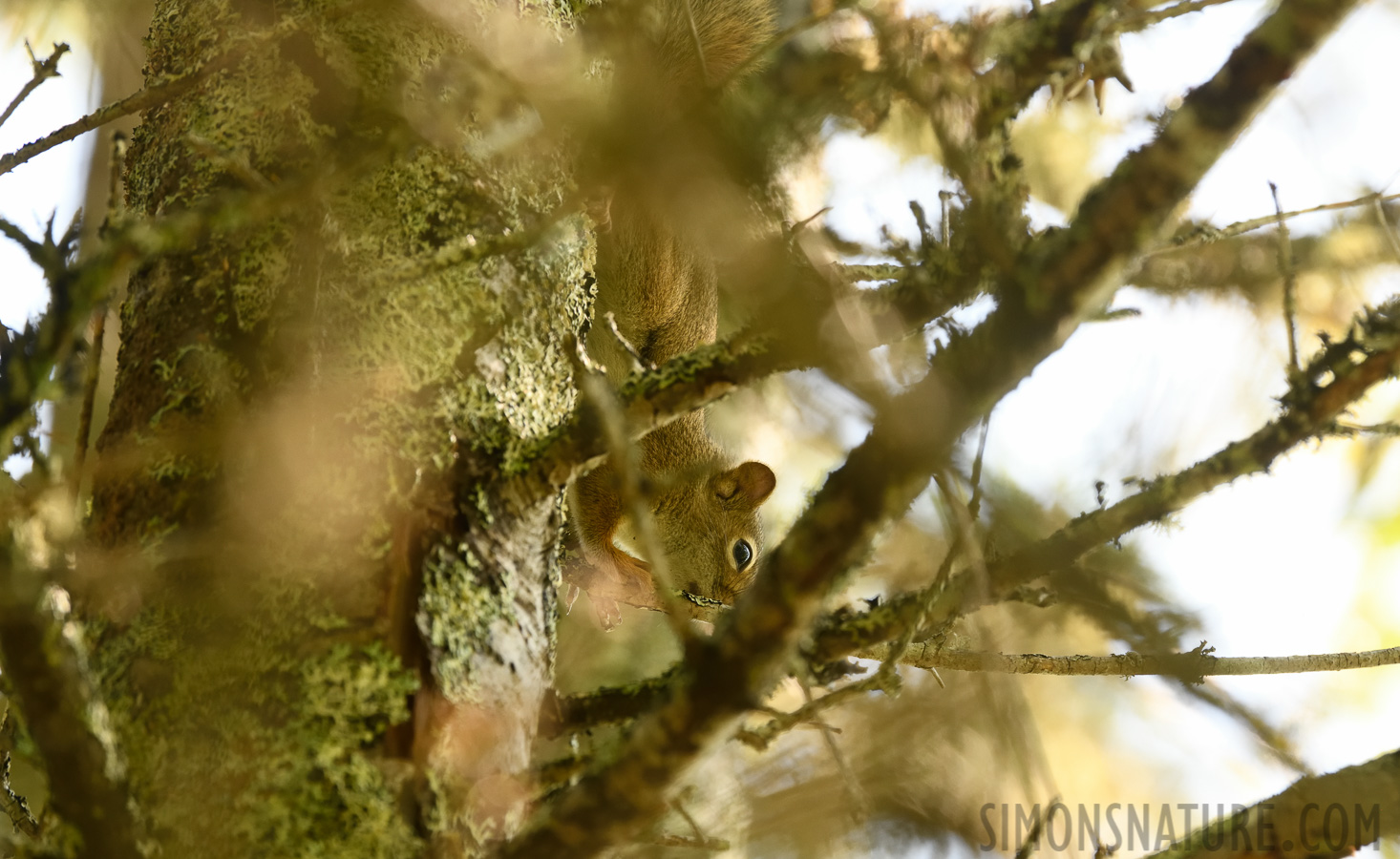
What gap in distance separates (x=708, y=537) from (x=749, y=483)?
0.39 metres

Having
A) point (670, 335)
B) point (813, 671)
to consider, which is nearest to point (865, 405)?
point (813, 671)

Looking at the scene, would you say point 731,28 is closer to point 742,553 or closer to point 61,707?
point 742,553

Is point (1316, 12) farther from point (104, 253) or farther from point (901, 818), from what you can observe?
Answer: point (901, 818)

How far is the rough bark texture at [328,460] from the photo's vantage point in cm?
85

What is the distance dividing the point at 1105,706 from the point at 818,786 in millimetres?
755

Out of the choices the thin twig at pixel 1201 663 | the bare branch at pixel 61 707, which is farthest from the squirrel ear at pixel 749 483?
the bare branch at pixel 61 707

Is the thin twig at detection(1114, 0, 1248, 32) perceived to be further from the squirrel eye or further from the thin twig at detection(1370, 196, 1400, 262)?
the squirrel eye

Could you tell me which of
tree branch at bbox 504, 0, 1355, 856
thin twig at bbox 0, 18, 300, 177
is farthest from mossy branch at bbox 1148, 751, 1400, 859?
thin twig at bbox 0, 18, 300, 177

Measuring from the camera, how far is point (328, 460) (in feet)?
3.21

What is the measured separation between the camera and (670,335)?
2.69 meters

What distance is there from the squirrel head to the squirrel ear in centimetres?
6

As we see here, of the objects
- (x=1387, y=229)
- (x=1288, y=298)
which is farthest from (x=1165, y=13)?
(x=1387, y=229)

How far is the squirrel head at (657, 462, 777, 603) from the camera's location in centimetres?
287

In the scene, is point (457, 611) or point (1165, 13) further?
point (457, 611)
